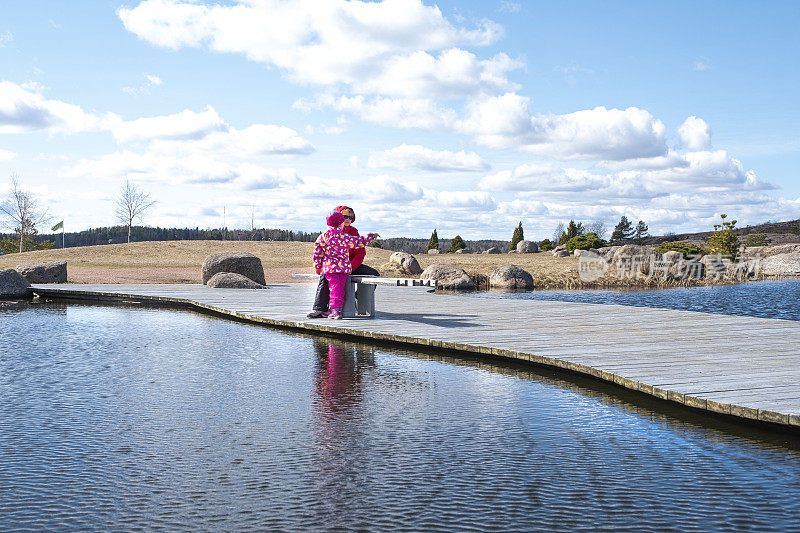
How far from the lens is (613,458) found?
189 inches

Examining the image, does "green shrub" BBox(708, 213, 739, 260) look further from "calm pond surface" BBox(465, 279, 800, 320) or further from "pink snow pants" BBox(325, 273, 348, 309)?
"pink snow pants" BBox(325, 273, 348, 309)

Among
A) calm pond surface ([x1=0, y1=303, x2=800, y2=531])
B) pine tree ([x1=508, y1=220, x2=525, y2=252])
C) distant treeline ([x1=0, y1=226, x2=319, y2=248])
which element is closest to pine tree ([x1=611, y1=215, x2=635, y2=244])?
pine tree ([x1=508, y1=220, x2=525, y2=252])

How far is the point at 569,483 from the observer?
425 cm

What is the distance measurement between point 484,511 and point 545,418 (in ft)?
7.36

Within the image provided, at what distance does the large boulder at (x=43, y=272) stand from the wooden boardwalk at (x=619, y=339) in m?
11.1

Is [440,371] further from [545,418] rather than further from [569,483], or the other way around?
[569,483]

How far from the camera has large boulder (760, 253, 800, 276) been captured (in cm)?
3894

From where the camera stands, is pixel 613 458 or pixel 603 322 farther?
pixel 603 322

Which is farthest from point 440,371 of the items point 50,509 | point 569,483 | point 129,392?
point 50,509

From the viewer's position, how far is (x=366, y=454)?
4.85 meters

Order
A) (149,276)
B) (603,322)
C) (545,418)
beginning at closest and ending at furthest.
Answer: (545,418), (603,322), (149,276)

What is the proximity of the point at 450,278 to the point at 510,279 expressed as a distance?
9.15 ft

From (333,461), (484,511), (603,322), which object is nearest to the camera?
(484,511)

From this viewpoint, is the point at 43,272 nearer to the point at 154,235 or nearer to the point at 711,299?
the point at 711,299
